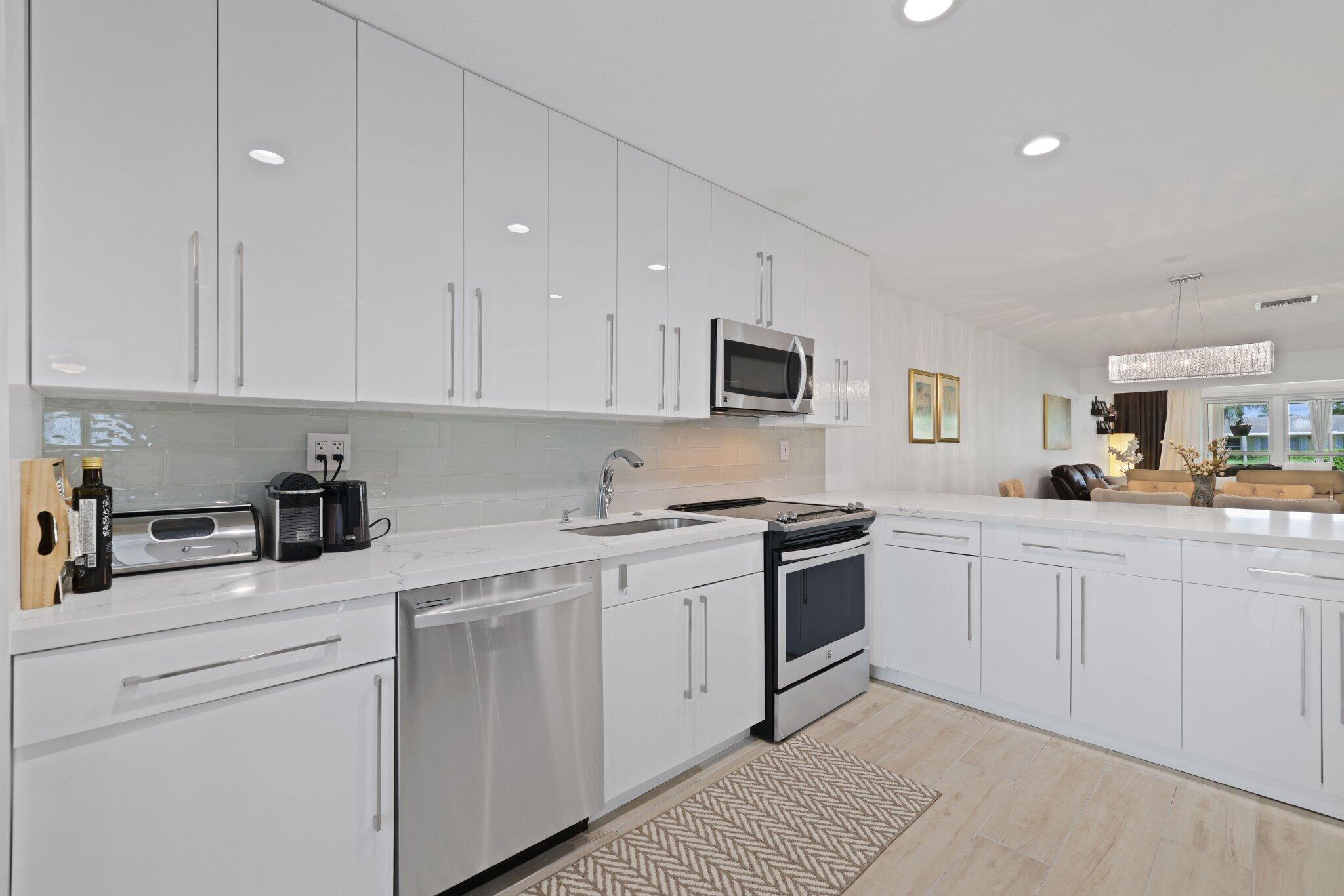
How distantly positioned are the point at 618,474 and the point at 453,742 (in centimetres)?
136

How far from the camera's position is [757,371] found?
2.81m

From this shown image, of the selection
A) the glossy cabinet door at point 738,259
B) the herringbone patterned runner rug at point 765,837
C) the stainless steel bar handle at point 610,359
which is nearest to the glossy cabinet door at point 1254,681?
the herringbone patterned runner rug at point 765,837

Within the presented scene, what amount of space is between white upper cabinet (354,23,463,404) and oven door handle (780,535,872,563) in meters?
1.43

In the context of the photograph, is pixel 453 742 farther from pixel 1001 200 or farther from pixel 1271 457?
pixel 1271 457

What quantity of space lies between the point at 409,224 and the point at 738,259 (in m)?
1.48

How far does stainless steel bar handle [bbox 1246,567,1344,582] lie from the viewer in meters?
1.97

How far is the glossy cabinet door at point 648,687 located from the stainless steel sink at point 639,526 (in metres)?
0.36

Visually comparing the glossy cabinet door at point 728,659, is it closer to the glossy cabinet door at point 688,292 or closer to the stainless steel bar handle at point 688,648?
the stainless steel bar handle at point 688,648

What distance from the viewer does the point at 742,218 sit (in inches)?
111

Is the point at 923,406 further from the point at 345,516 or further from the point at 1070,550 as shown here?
the point at 345,516

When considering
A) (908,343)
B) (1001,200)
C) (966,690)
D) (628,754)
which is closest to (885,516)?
(966,690)

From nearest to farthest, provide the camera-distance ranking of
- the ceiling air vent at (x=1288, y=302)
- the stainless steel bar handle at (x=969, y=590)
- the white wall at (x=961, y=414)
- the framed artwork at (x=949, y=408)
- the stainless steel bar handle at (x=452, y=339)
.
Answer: the stainless steel bar handle at (x=452, y=339) < the stainless steel bar handle at (x=969, y=590) < the white wall at (x=961, y=414) < the ceiling air vent at (x=1288, y=302) < the framed artwork at (x=949, y=408)

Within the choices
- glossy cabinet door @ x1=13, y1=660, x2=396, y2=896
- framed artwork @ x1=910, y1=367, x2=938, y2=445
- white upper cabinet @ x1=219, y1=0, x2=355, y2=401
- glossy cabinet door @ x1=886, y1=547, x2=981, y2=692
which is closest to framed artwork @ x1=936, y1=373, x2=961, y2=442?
framed artwork @ x1=910, y1=367, x2=938, y2=445

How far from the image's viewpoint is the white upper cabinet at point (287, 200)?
1479mm
